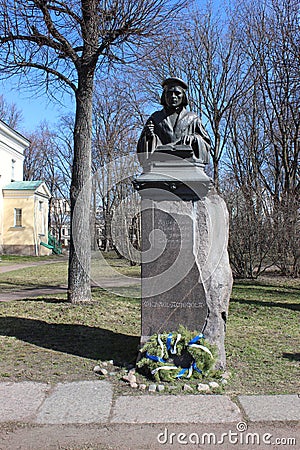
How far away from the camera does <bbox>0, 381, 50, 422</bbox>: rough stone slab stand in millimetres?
4500

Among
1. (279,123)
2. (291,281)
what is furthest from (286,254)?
(279,123)

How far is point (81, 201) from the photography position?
35.0ft

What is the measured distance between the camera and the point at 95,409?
4.63m

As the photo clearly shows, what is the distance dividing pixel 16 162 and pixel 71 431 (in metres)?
35.5

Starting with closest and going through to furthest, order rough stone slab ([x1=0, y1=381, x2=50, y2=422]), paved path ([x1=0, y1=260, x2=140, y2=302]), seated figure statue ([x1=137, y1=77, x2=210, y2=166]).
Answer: rough stone slab ([x1=0, y1=381, x2=50, y2=422]) → seated figure statue ([x1=137, y1=77, x2=210, y2=166]) → paved path ([x1=0, y1=260, x2=140, y2=302])

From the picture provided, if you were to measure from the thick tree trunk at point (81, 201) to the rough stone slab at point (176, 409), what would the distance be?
5743 millimetres

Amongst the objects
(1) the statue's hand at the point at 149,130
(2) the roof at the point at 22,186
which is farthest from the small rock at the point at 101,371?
(2) the roof at the point at 22,186

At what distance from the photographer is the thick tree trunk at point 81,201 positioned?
1054cm

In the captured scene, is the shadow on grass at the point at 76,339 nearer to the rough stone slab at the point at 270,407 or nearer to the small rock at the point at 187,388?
the small rock at the point at 187,388

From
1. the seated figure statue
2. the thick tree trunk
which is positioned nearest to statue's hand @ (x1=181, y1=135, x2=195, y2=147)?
the seated figure statue

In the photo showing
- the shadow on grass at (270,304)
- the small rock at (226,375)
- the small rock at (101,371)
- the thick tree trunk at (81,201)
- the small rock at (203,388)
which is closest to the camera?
the small rock at (203,388)

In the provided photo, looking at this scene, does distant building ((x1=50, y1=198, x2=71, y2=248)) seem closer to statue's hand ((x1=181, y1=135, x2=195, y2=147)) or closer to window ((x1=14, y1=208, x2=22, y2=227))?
window ((x1=14, y1=208, x2=22, y2=227))

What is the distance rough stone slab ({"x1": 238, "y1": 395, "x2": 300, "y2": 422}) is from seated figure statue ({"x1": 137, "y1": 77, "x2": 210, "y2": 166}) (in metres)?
2.59

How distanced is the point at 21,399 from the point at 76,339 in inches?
103
